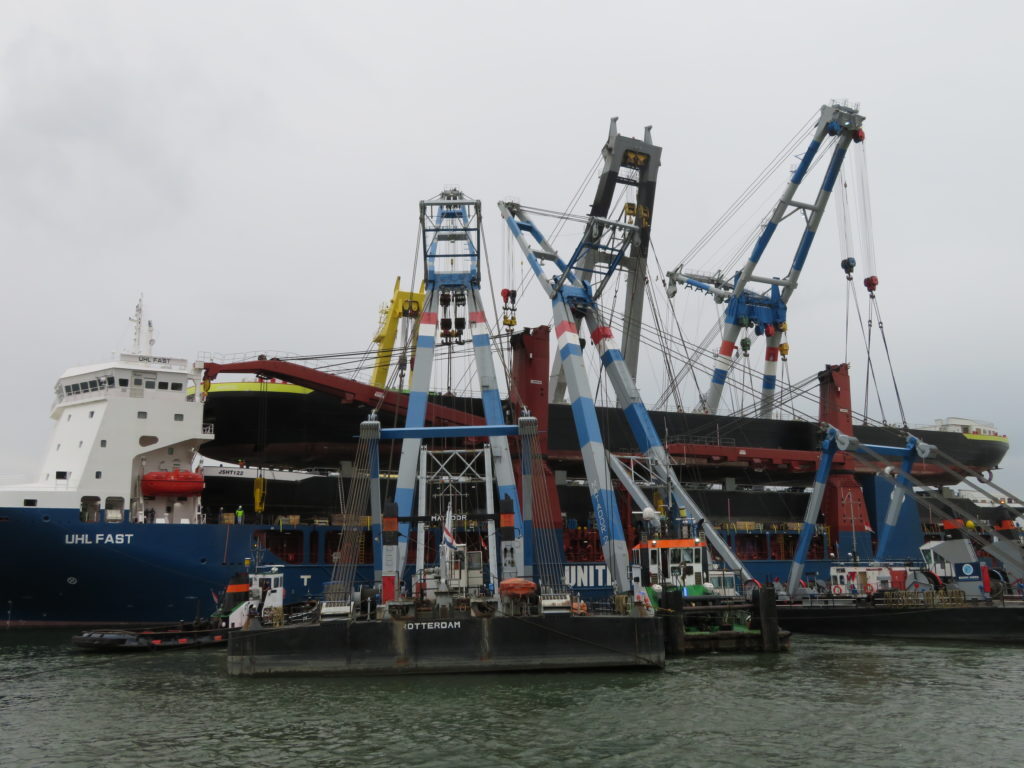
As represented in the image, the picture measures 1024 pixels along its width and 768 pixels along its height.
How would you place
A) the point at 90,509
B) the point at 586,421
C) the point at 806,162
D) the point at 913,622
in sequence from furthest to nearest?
the point at 806,162 → the point at 90,509 → the point at 586,421 → the point at 913,622

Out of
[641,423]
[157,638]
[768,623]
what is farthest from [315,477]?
[768,623]

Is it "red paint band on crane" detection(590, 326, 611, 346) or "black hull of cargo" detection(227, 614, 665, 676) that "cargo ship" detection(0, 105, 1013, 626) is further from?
"black hull of cargo" detection(227, 614, 665, 676)

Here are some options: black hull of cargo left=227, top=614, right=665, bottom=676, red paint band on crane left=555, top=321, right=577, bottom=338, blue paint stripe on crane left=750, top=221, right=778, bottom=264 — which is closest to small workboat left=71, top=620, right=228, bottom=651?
black hull of cargo left=227, top=614, right=665, bottom=676

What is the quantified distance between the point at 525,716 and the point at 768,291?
39.2 meters

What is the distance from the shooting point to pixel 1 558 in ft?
96.3

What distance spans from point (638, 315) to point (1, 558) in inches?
1215

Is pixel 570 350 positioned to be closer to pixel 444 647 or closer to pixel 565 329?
pixel 565 329

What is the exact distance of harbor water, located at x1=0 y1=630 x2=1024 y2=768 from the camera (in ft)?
45.4

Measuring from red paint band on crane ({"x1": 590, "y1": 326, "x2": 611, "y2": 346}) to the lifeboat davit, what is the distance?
58.0 feet

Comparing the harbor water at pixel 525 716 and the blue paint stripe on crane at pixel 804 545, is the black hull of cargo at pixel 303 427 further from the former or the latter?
the harbor water at pixel 525 716

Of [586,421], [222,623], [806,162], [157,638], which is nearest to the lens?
[157,638]

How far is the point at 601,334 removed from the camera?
116ft

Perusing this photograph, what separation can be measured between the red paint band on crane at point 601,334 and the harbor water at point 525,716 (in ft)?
51.5

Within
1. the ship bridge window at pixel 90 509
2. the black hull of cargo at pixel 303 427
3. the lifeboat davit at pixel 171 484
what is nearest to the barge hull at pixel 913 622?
the black hull of cargo at pixel 303 427
